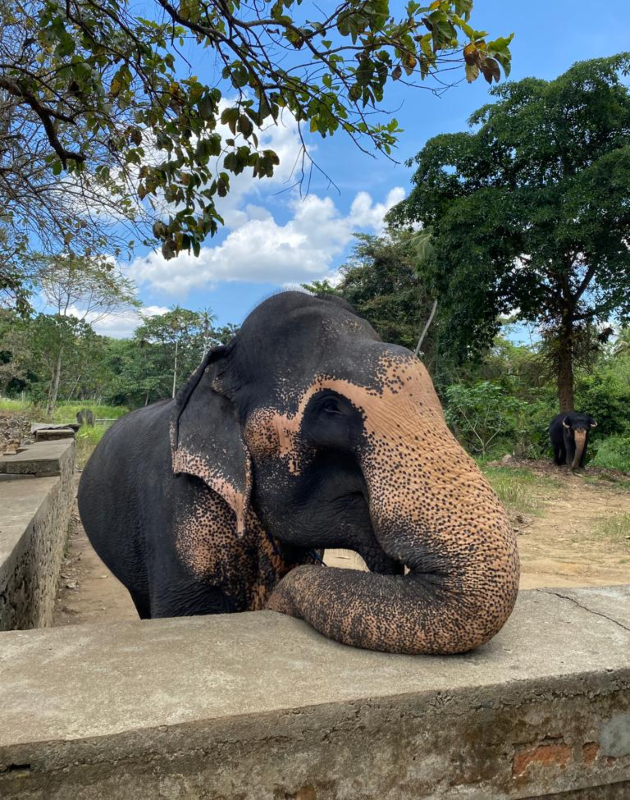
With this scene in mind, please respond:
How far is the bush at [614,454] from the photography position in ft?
50.3

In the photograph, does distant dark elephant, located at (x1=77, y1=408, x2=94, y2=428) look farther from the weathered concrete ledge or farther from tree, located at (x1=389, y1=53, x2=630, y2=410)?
the weathered concrete ledge

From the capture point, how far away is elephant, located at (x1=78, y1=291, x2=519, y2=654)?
5.07ft

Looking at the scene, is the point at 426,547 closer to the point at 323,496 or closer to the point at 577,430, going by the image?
the point at 323,496

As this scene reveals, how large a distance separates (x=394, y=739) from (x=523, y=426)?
59.6 ft

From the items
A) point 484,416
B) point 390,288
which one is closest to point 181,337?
point 390,288

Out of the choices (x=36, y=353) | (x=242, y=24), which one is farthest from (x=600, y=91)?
(x=36, y=353)

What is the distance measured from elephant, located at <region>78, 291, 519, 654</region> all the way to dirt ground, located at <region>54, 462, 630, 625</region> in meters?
1.21

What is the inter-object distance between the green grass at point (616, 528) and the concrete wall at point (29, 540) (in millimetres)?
5756

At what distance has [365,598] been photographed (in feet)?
5.42

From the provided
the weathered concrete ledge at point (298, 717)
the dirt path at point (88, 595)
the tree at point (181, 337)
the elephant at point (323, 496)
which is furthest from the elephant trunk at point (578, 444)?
the tree at point (181, 337)

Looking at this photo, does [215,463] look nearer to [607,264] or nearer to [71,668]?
[71,668]

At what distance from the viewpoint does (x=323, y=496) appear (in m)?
1.87

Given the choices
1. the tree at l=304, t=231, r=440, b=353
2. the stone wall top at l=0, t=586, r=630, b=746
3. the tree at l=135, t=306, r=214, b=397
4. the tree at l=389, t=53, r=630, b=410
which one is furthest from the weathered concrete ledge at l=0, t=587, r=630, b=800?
the tree at l=135, t=306, r=214, b=397

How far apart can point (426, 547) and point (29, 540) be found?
2297mm
